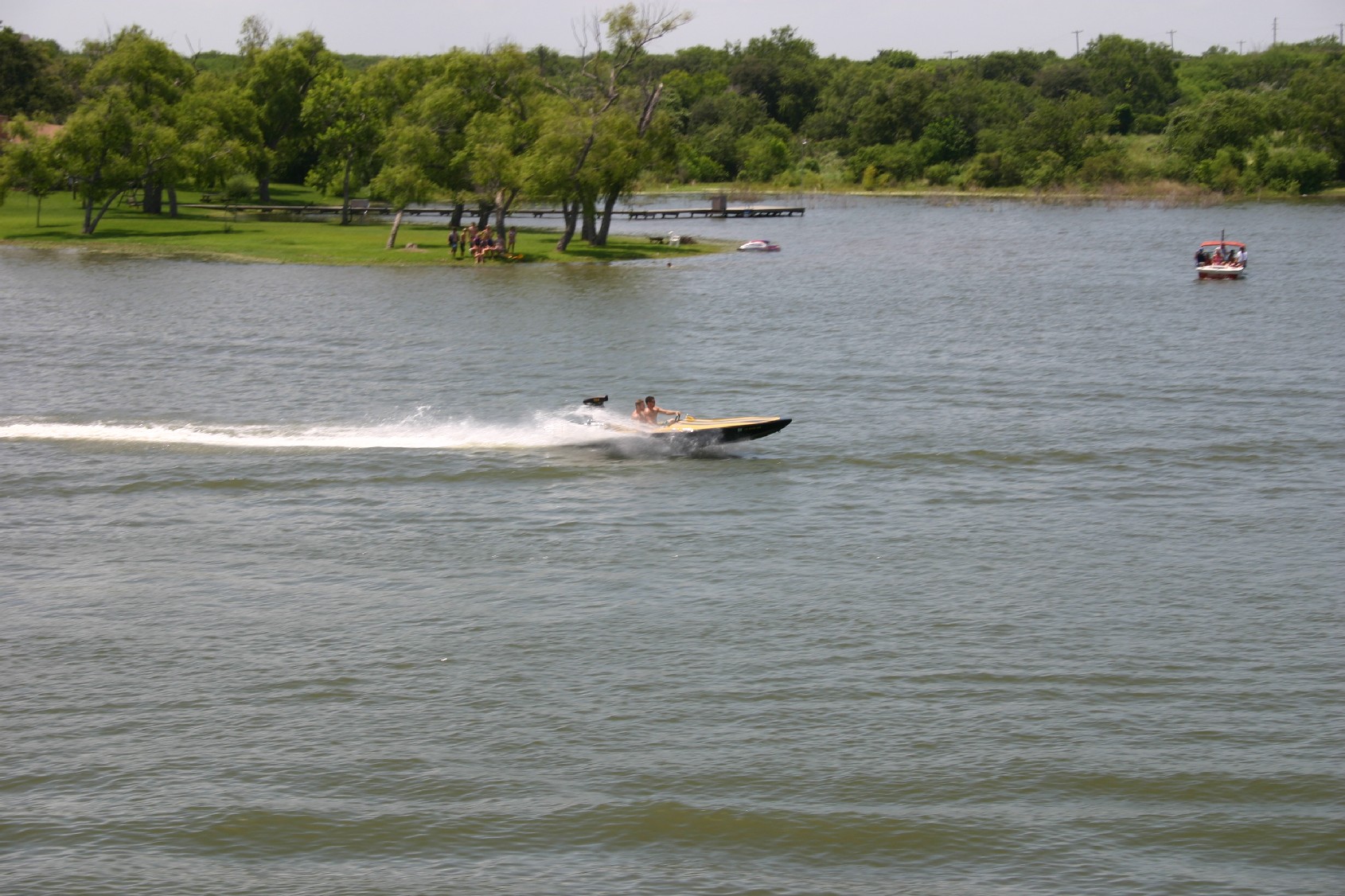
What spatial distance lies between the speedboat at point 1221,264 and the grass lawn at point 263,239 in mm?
27119

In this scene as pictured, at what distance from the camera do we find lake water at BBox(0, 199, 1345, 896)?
15.7 metres

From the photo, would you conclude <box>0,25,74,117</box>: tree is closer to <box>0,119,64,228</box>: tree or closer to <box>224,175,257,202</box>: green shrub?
<box>224,175,257,202</box>: green shrub

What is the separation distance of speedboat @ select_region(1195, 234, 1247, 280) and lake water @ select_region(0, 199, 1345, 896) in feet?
73.3

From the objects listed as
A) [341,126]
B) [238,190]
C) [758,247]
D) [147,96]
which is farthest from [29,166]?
[758,247]

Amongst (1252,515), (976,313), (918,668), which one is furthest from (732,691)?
(976,313)

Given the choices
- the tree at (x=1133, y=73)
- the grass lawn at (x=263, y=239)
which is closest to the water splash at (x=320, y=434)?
the grass lawn at (x=263, y=239)

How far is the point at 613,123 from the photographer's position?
7069 cm

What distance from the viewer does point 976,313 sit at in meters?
55.6

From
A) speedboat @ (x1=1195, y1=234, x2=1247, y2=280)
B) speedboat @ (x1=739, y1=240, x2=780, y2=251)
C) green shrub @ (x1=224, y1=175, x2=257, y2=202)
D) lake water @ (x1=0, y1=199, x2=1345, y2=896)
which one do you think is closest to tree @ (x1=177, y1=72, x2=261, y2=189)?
green shrub @ (x1=224, y1=175, x2=257, y2=202)

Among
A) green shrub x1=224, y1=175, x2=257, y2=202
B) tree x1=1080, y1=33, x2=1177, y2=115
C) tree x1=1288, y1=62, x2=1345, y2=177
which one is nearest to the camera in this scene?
green shrub x1=224, y1=175, x2=257, y2=202

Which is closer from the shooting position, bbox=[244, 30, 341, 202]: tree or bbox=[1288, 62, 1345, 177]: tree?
bbox=[244, 30, 341, 202]: tree

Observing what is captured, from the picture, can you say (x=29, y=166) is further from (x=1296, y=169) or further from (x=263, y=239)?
(x=1296, y=169)

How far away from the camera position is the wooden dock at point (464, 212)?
9306 centimetres

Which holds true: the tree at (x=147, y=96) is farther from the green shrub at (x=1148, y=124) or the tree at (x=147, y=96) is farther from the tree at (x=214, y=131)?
the green shrub at (x=1148, y=124)
